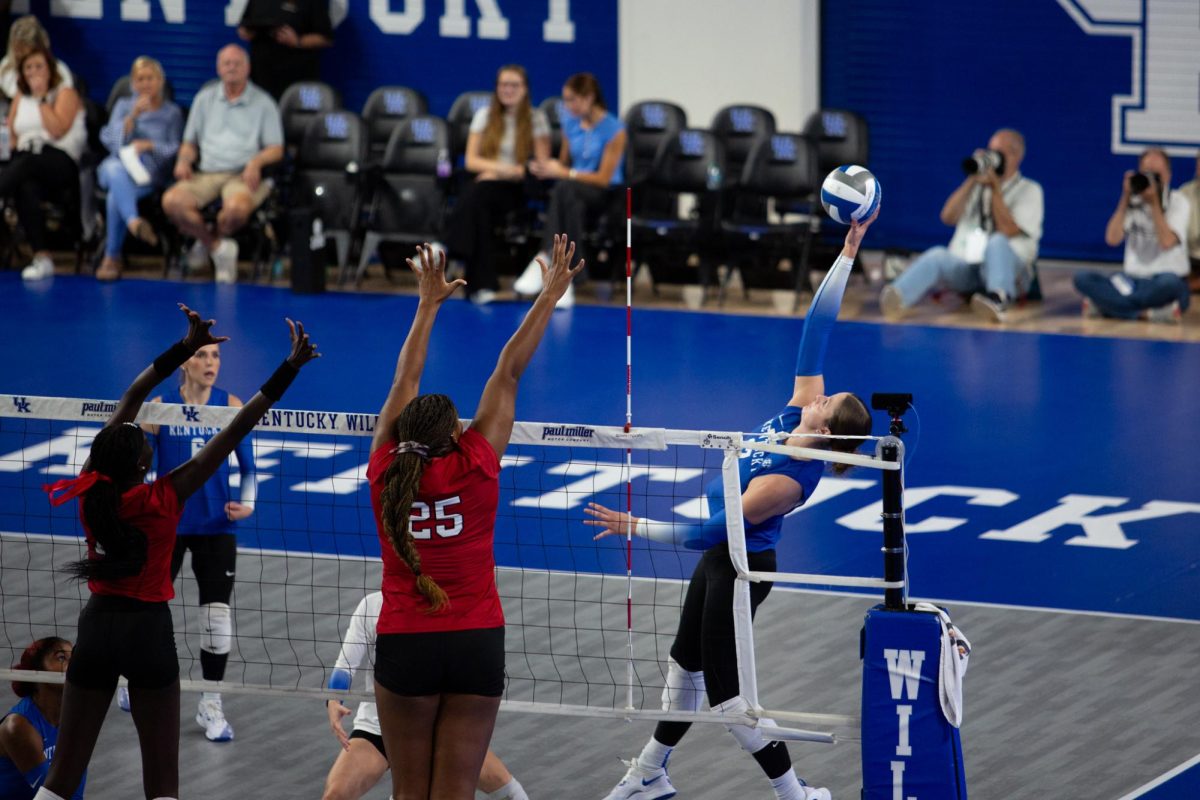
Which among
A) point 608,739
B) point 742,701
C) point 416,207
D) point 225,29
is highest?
point 225,29

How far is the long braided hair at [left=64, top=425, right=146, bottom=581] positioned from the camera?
238 inches

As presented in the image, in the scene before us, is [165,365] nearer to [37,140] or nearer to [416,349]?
[416,349]

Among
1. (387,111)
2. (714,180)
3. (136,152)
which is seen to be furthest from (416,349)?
(387,111)

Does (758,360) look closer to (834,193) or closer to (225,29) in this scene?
(834,193)

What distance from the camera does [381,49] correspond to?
1975 cm

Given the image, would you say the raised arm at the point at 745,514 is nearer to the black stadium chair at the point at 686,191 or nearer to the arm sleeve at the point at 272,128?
the black stadium chair at the point at 686,191

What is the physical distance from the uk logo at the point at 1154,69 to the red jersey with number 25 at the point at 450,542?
13100 millimetres

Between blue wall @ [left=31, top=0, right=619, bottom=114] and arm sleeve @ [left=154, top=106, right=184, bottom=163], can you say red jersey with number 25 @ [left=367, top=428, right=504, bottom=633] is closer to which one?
arm sleeve @ [left=154, top=106, right=184, bottom=163]

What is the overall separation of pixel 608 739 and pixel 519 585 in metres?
1.92

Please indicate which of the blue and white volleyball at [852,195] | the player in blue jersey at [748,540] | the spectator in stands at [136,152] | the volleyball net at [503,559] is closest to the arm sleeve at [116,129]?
the spectator in stands at [136,152]

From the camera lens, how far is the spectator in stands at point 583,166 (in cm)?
1603

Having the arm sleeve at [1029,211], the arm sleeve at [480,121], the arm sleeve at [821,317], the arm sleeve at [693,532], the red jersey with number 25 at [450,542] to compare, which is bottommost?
the arm sleeve at [693,532]

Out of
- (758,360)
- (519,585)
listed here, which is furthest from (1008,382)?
(519,585)

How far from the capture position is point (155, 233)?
1775 cm
